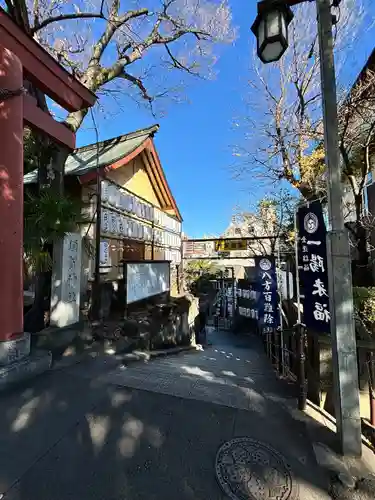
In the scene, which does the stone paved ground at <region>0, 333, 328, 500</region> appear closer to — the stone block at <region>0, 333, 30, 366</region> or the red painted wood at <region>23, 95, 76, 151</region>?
the stone block at <region>0, 333, 30, 366</region>

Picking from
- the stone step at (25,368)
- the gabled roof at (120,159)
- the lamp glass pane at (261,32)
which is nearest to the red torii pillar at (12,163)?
the stone step at (25,368)

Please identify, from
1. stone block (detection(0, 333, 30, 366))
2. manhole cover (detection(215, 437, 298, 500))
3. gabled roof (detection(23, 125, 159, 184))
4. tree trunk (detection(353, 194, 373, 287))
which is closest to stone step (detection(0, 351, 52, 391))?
stone block (detection(0, 333, 30, 366))

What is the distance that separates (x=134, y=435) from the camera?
2975mm

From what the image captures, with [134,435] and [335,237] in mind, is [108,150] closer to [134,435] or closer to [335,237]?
[335,237]

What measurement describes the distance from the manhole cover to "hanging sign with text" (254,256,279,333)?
562 cm

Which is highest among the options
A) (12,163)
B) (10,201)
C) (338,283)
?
(12,163)

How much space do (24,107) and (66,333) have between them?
14.7 feet

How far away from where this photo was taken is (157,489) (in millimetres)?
2361

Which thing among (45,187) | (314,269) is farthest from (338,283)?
(45,187)

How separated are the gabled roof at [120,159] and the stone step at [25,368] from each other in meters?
5.42

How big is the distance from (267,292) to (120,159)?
695cm

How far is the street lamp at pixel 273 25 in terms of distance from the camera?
10.4 ft

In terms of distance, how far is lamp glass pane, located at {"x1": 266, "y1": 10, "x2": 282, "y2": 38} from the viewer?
10.4ft

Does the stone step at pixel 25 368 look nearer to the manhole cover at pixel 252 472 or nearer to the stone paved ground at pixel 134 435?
the stone paved ground at pixel 134 435
